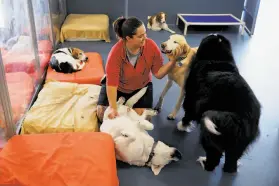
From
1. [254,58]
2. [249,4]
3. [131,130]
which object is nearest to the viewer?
[131,130]

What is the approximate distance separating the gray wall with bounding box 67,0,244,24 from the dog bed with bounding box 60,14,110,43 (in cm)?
31

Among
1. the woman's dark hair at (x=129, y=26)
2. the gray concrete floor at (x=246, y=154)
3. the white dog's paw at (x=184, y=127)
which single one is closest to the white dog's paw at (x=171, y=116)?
the gray concrete floor at (x=246, y=154)

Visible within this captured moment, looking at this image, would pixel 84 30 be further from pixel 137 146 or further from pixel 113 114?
pixel 137 146

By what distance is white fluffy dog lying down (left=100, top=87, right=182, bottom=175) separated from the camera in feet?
7.06

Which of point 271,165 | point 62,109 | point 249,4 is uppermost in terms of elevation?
point 249,4

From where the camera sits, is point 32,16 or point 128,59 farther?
point 32,16

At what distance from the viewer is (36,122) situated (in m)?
2.34

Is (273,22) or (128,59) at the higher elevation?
(128,59)

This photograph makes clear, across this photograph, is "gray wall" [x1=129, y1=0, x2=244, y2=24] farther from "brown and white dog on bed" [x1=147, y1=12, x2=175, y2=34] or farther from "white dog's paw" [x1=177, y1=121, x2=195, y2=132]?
"white dog's paw" [x1=177, y1=121, x2=195, y2=132]

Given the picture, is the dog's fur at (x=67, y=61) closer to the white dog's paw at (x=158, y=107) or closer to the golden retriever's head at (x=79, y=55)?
the golden retriever's head at (x=79, y=55)

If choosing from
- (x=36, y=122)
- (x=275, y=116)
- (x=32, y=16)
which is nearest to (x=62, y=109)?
(x=36, y=122)

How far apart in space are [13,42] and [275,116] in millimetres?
2381

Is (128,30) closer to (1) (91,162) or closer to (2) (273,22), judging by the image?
(1) (91,162)

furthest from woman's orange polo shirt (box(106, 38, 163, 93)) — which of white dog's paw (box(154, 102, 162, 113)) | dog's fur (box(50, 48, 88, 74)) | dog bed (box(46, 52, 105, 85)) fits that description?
dog's fur (box(50, 48, 88, 74))
